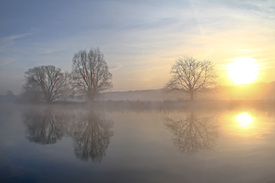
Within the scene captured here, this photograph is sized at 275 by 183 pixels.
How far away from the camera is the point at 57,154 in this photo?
8.36 m

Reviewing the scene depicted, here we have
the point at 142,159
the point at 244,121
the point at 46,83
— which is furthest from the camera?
the point at 46,83

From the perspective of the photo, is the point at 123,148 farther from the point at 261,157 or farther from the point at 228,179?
the point at 261,157

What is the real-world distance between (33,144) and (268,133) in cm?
1284

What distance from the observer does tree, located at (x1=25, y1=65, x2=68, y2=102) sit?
49.2 meters

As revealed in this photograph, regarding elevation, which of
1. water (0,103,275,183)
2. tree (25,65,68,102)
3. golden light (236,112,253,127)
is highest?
tree (25,65,68,102)

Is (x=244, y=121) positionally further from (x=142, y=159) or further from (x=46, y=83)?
(x=46, y=83)

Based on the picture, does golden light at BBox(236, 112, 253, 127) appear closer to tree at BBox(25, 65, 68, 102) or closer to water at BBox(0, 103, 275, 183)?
water at BBox(0, 103, 275, 183)

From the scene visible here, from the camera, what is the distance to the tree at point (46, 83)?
4922 centimetres

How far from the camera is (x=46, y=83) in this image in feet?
163

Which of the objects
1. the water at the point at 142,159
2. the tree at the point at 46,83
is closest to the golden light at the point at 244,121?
the water at the point at 142,159

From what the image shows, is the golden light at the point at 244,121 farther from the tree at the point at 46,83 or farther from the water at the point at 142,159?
the tree at the point at 46,83

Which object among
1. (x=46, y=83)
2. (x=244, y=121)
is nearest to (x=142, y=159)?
(x=244, y=121)

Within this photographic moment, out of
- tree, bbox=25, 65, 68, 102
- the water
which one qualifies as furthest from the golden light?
tree, bbox=25, 65, 68, 102

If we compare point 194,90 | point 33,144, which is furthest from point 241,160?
point 194,90
